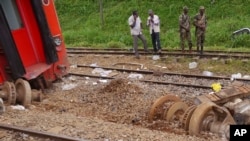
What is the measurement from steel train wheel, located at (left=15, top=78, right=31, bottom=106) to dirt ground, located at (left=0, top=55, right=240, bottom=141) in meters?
0.18

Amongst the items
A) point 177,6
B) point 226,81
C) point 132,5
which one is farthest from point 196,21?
point 132,5

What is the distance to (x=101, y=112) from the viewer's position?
312 inches

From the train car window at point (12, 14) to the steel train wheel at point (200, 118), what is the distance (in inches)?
184

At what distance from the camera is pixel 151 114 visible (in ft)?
23.1

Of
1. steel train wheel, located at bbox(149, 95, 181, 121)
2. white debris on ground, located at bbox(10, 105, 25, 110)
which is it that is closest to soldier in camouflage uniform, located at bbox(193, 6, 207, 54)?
steel train wheel, located at bbox(149, 95, 181, 121)

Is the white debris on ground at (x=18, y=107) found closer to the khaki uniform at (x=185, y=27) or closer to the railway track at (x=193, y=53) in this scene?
the railway track at (x=193, y=53)

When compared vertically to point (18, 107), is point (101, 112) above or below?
below

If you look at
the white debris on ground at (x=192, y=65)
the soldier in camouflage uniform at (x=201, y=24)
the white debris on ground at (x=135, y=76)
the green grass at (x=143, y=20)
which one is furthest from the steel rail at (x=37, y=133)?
the green grass at (x=143, y=20)

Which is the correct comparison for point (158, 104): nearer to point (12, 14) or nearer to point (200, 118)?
point (200, 118)

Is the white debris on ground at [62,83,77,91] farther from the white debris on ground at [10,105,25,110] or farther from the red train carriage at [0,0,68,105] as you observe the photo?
the white debris on ground at [10,105,25,110]

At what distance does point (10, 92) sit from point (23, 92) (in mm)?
307

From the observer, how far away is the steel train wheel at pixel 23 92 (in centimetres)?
826

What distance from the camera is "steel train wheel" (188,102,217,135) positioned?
237 inches

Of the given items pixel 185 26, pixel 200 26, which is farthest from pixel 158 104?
pixel 185 26
